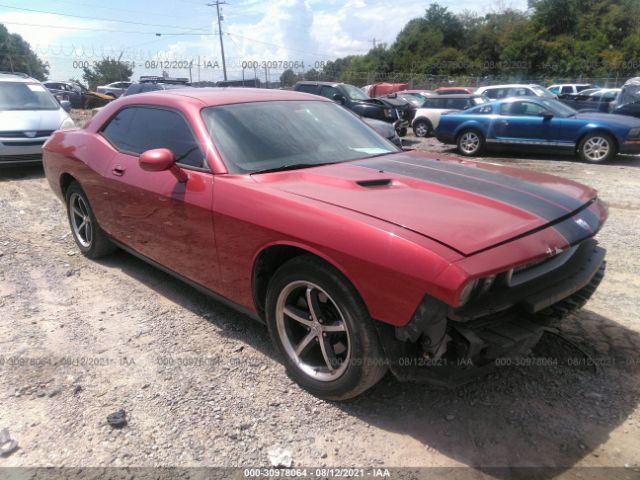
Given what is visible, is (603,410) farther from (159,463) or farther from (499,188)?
(159,463)

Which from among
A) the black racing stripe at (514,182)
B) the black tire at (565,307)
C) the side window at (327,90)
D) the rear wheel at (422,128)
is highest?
the side window at (327,90)

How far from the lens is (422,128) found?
15648 mm

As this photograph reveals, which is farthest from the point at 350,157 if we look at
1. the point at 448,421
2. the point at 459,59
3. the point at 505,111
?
the point at 459,59

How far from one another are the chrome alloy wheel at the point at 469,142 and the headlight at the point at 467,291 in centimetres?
1045

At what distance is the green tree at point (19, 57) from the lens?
209 ft

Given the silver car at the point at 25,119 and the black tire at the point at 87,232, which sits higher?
the silver car at the point at 25,119

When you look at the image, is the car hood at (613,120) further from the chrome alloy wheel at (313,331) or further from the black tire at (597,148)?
the chrome alloy wheel at (313,331)

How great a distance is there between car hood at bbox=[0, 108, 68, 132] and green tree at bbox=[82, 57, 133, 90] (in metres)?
51.9

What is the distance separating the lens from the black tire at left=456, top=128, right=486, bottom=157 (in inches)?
456

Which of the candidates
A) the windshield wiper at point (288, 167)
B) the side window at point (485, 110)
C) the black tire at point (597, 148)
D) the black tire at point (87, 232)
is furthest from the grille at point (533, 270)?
the side window at point (485, 110)

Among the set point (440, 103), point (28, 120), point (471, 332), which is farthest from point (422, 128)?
point (471, 332)

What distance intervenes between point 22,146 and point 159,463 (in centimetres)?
783

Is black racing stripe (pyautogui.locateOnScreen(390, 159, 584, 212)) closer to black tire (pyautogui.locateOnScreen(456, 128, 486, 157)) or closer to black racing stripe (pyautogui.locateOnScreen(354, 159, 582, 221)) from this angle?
black racing stripe (pyautogui.locateOnScreen(354, 159, 582, 221))

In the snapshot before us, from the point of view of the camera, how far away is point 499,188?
266cm
